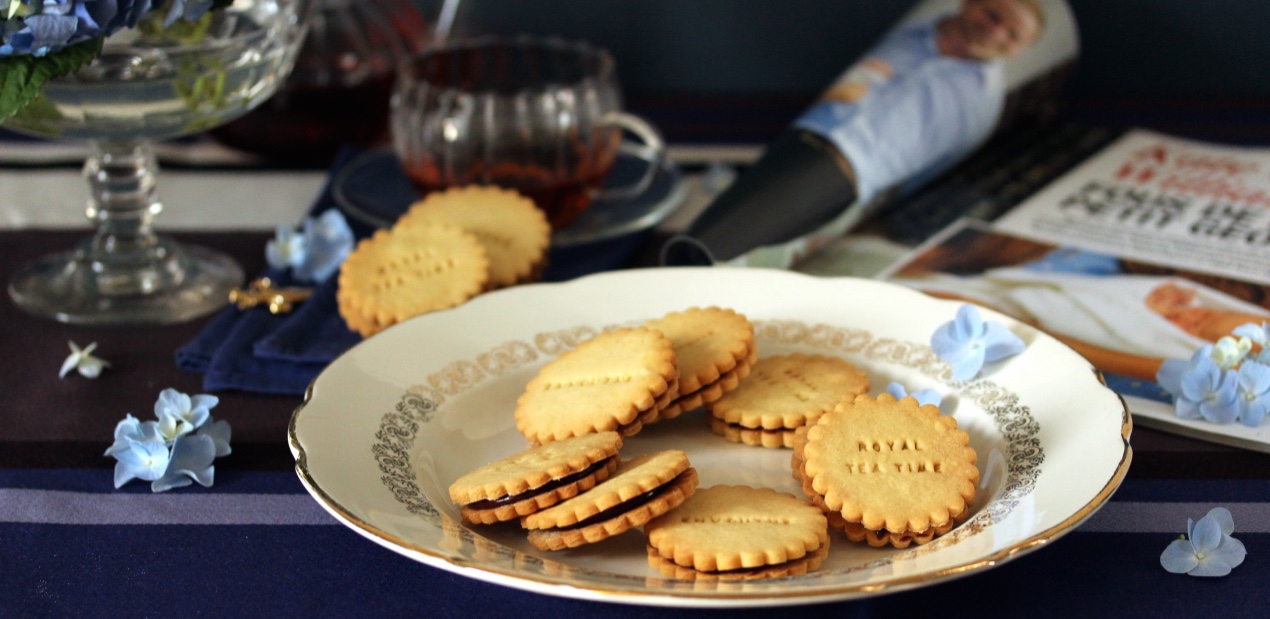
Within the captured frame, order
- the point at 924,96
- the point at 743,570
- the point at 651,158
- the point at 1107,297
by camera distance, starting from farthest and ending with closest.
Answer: the point at 651,158, the point at 924,96, the point at 1107,297, the point at 743,570

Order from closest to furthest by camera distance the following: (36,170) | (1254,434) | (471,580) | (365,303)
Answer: (471,580) → (1254,434) → (365,303) → (36,170)

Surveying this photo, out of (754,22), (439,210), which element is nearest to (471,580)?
(439,210)

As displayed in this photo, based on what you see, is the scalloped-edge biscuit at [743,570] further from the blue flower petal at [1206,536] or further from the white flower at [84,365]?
the white flower at [84,365]

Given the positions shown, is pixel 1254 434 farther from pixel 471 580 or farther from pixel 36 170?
pixel 36 170

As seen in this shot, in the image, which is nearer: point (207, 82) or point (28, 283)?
point (207, 82)

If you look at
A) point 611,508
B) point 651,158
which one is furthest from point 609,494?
point 651,158

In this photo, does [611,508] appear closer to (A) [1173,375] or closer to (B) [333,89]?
(A) [1173,375]

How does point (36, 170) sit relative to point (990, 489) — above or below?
below
